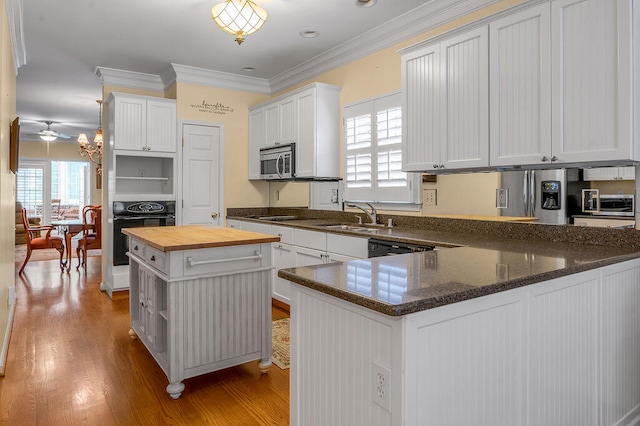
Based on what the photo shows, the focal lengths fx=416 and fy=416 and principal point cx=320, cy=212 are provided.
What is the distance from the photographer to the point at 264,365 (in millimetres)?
2748

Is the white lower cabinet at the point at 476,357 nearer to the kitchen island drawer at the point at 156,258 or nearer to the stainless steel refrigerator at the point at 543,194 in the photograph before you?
the stainless steel refrigerator at the point at 543,194

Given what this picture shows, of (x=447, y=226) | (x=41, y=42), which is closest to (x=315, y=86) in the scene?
(x=447, y=226)

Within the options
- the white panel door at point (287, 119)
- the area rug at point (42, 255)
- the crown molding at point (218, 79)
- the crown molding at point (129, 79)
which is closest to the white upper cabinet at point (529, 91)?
the white panel door at point (287, 119)

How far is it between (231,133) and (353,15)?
244cm

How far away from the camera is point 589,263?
164 cm

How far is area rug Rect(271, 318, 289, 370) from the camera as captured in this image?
2.96m

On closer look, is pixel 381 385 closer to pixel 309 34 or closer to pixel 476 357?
pixel 476 357

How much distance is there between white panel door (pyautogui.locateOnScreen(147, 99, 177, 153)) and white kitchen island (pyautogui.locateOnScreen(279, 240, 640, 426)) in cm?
395

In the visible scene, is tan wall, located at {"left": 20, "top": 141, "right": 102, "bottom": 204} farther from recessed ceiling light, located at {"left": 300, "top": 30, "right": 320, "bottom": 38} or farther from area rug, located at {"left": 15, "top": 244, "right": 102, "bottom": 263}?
recessed ceiling light, located at {"left": 300, "top": 30, "right": 320, "bottom": 38}

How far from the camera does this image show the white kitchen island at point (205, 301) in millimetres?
2441

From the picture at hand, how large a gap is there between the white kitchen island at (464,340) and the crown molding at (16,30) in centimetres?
323

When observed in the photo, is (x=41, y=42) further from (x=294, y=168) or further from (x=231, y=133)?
(x=294, y=168)

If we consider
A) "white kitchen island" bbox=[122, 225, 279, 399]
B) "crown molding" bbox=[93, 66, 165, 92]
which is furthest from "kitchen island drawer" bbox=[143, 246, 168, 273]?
"crown molding" bbox=[93, 66, 165, 92]

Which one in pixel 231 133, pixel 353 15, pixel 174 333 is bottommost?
pixel 174 333
